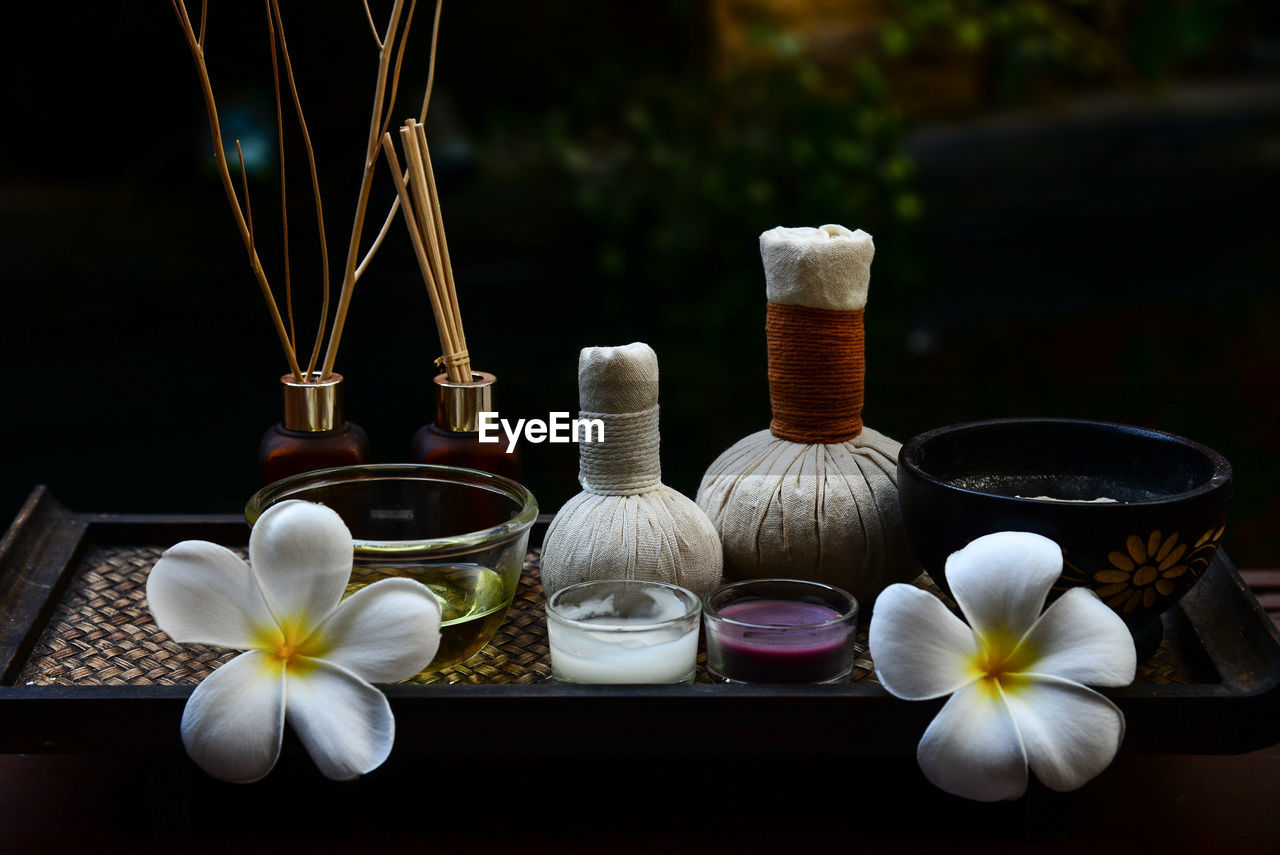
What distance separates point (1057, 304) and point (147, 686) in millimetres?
1453

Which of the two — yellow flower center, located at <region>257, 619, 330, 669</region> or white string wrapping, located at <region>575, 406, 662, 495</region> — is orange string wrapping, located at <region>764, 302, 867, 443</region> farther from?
yellow flower center, located at <region>257, 619, 330, 669</region>

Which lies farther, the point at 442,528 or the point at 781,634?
the point at 442,528

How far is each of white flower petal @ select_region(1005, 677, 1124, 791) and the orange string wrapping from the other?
17 cm

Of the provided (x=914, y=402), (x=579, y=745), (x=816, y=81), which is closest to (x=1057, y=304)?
(x=914, y=402)

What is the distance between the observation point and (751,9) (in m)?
1.46

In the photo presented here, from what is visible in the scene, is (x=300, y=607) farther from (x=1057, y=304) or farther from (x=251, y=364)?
(x=1057, y=304)

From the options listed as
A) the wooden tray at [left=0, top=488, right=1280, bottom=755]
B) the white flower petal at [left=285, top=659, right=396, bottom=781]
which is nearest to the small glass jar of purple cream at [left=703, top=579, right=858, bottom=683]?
the wooden tray at [left=0, top=488, right=1280, bottom=755]

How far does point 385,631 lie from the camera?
444mm

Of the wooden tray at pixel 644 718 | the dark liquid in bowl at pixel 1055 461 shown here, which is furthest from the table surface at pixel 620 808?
the dark liquid in bowl at pixel 1055 461

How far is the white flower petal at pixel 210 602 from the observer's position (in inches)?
17.7

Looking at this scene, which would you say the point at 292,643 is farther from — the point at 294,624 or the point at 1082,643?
the point at 1082,643

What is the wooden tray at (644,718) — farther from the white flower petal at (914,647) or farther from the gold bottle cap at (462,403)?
the gold bottle cap at (462,403)

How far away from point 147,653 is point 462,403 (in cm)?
17

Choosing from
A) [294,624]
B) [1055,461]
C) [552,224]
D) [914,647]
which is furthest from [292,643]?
[552,224]
